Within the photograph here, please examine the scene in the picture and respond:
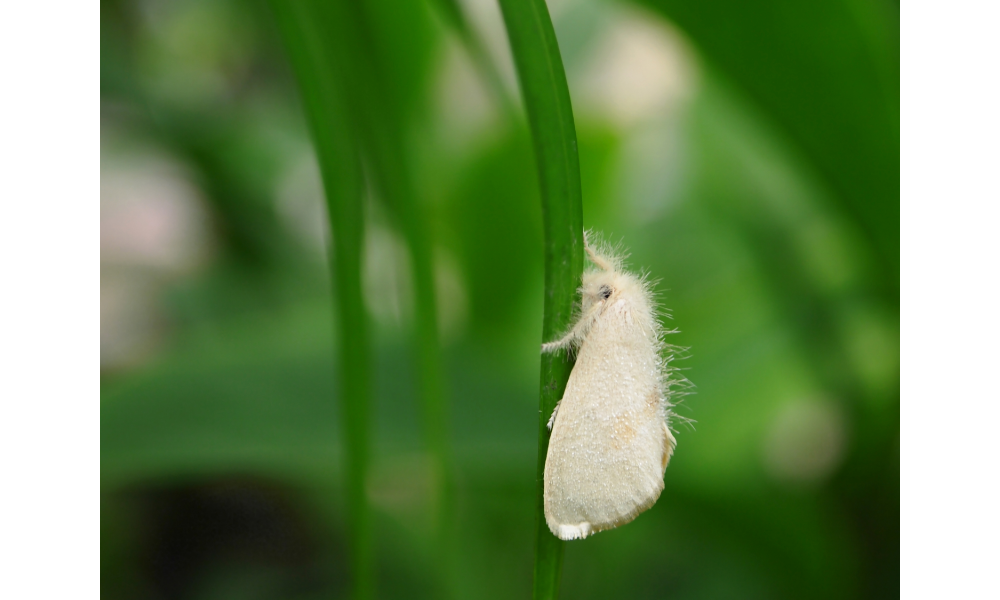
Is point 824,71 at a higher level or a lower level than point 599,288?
higher

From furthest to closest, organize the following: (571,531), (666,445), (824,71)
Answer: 1. (824,71)
2. (666,445)
3. (571,531)

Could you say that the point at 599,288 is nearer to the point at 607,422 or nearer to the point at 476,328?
the point at 607,422

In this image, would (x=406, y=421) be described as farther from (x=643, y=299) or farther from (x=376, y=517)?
(x=643, y=299)

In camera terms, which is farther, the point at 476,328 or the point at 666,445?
the point at 476,328

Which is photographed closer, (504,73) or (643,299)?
(643,299)

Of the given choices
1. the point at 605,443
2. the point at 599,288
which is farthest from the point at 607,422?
the point at 599,288

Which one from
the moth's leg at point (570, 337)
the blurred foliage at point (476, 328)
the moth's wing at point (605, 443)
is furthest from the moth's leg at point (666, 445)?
the blurred foliage at point (476, 328)

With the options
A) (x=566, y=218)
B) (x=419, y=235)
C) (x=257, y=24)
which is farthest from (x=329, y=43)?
(x=257, y=24)
